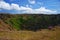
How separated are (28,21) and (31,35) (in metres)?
0.18

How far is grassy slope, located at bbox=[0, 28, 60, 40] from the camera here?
6.25 feet

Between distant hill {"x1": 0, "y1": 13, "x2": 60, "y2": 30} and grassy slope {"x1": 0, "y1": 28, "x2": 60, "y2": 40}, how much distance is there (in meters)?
0.06

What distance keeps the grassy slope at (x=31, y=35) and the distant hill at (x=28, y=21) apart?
0.06 m

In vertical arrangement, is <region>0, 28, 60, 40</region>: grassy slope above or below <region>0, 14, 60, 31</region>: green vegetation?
below

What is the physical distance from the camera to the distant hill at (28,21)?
1943 millimetres

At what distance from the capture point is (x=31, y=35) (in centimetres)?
193

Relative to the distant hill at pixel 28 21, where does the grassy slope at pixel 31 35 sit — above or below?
below

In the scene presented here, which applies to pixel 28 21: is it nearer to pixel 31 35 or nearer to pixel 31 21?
pixel 31 21

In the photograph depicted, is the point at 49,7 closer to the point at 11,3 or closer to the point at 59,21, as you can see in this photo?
the point at 59,21

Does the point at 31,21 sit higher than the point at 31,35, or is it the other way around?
the point at 31,21

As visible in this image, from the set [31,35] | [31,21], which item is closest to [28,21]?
[31,21]

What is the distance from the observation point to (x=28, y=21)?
1.97m

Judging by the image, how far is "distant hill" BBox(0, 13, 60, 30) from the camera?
1943 millimetres

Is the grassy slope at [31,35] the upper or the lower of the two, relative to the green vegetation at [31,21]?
lower
